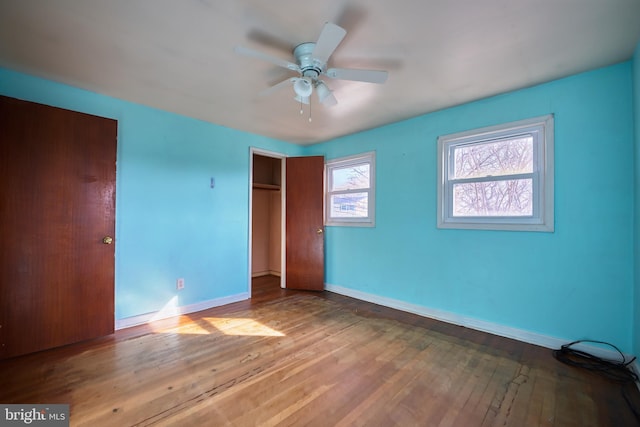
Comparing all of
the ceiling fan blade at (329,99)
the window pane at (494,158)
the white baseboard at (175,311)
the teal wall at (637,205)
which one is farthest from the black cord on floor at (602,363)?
the white baseboard at (175,311)

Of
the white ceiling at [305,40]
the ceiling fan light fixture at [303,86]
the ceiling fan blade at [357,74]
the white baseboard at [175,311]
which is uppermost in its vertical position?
the white ceiling at [305,40]

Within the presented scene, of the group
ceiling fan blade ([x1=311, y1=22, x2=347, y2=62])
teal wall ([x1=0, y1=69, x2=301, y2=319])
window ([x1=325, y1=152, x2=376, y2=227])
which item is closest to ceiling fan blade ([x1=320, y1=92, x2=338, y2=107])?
ceiling fan blade ([x1=311, y1=22, x2=347, y2=62])

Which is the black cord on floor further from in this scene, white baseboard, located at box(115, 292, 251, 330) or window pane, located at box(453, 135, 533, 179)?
white baseboard, located at box(115, 292, 251, 330)

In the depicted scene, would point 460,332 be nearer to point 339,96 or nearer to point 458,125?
point 458,125

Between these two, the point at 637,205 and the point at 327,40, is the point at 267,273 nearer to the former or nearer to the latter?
the point at 327,40

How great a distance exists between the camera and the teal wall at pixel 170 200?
2.76m

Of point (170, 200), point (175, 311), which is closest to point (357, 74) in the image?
point (170, 200)

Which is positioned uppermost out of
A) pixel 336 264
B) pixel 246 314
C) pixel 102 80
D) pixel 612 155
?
A: pixel 102 80

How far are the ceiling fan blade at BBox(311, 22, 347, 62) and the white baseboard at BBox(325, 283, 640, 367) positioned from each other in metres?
2.82

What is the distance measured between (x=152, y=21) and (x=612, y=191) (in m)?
3.51

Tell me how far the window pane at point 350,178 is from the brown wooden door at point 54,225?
110 inches

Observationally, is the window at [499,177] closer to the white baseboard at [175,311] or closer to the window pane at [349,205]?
the window pane at [349,205]

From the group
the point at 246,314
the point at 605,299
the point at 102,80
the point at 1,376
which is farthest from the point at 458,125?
the point at 1,376

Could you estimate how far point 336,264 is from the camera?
4.18m
